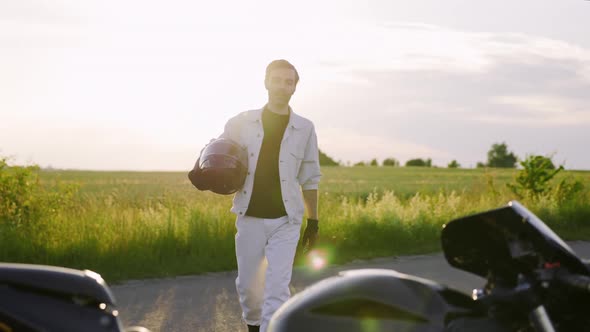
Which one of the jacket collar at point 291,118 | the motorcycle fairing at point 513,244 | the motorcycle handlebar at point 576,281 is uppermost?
the jacket collar at point 291,118

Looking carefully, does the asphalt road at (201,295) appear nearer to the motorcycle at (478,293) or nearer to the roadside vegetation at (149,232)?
the roadside vegetation at (149,232)

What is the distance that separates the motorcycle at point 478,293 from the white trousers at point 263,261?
3.05m

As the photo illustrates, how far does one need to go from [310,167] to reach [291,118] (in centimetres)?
43

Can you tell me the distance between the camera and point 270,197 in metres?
5.61

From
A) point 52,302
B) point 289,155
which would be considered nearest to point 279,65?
point 289,155

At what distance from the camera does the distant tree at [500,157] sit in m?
108

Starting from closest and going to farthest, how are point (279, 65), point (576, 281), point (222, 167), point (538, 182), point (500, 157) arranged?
point (576, 281) → point (222, 167) → point (279, 65) → point (538, 182) → point (500, 157)

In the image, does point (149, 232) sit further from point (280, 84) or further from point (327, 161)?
point (327, 161)

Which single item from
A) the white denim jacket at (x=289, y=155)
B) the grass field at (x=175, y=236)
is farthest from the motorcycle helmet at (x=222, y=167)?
the grass field at (x=175, y=236)

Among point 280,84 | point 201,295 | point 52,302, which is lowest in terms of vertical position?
point 201,295

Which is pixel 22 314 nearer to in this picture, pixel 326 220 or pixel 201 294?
pixel 201 294

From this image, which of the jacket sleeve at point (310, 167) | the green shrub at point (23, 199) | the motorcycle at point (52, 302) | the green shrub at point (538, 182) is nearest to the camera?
the motorcycle at point (52, 302)

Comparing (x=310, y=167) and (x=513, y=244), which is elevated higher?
(x=310, y=167)

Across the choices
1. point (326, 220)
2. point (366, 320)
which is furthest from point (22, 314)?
point (326, 220)
